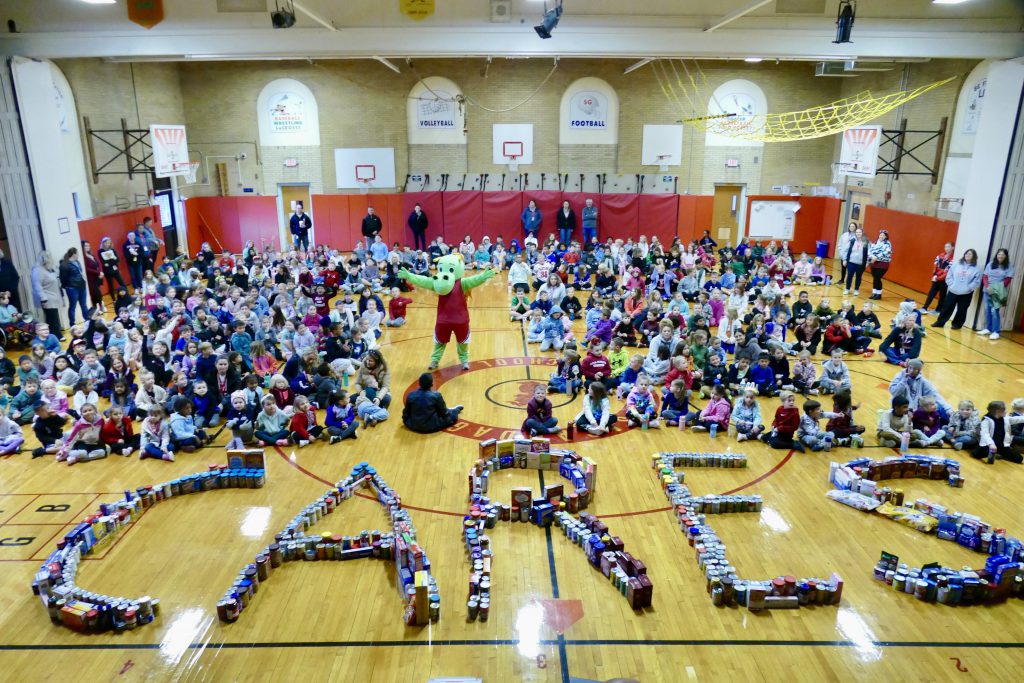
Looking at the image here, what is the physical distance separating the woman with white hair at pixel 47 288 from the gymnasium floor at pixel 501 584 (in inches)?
280

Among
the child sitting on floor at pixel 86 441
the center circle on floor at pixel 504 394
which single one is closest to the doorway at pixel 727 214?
the center circle on floor at pixel 504 394

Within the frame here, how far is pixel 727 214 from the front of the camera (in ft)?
91.6

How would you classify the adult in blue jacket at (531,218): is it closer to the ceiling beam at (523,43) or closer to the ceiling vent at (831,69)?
the ceiling beam at (523,43)

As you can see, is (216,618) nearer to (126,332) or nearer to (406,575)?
(406,575)

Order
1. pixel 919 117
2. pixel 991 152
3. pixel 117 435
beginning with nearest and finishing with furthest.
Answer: pixel 117 435, pixel 991 152, pixel 919 117

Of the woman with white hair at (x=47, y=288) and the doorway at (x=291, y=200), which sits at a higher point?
the doorway at (x=291, y=200)

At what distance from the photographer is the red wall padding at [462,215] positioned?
27234mm

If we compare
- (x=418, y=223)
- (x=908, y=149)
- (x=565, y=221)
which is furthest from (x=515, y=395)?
(x=908, y=149)

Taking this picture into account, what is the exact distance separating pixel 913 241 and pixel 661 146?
9482mm

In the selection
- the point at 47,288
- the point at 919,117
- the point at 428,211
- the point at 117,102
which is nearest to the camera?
the point at 47,288

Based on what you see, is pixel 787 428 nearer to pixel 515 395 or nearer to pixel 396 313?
pixel 515 395

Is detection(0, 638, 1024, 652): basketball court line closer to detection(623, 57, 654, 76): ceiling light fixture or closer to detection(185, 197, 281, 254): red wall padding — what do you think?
detection(623, 57, 654, 76): ceiling light fixture

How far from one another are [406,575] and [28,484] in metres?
5.86

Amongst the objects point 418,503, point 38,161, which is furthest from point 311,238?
point 418,503
